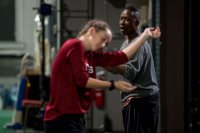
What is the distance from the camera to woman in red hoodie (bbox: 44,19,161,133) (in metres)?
3.04

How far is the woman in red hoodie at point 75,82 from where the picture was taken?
3043 millimetres

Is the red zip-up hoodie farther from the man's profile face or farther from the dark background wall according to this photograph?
the dark background wall

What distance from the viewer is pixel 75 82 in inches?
122

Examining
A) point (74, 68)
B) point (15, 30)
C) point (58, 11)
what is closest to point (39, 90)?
point (58, 11)

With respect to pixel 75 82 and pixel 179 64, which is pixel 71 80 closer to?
pixel 75 82

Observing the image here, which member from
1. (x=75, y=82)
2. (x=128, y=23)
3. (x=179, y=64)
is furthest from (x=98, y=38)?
(x=179, y=64)

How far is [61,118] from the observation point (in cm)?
318

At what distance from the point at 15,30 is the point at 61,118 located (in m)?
9.57

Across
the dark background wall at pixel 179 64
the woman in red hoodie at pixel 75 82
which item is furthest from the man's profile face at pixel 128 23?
the dark background wall at pixel 179 64

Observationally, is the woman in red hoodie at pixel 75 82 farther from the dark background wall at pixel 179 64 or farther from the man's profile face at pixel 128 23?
the dark background wall at pixel 179 64

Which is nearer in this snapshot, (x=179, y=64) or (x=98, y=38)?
(x=98, y=38)

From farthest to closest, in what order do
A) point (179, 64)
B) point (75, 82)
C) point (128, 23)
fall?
1. point (179, 64)
2. point (128, 23)
3. point (75, 82)

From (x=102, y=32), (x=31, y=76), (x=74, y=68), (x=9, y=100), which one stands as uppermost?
(x=102, y=32)

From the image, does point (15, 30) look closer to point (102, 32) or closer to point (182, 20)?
point (182, 20)
